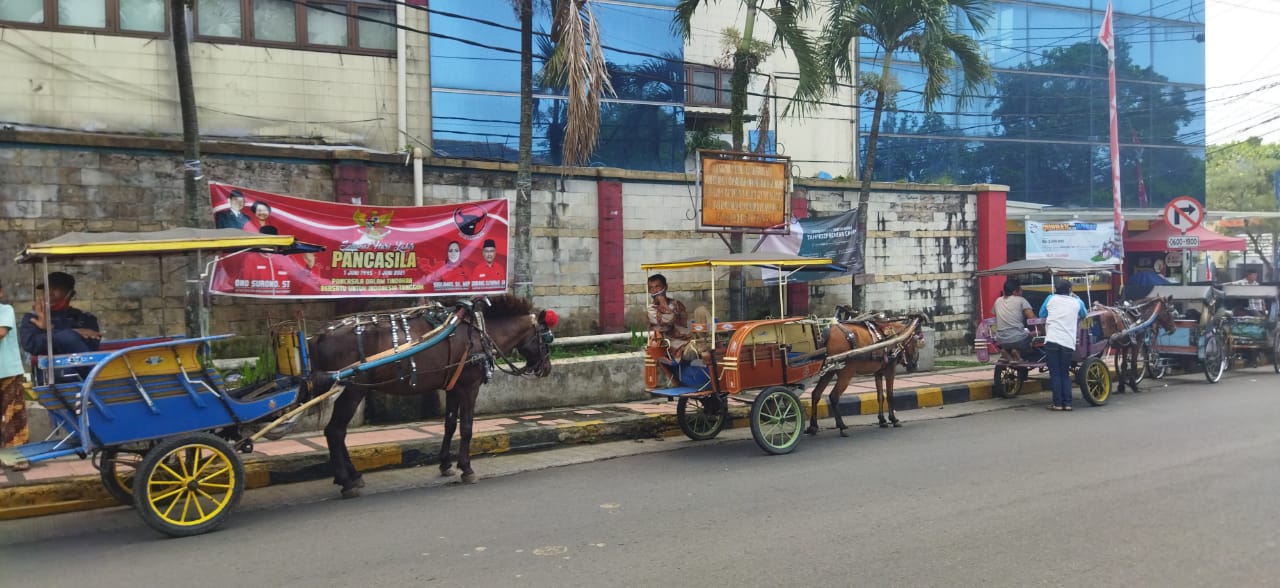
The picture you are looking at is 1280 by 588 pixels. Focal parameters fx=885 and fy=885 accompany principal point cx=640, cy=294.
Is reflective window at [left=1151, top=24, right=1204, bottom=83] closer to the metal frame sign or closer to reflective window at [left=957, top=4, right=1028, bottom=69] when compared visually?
reflective window at [left=957, top=4, right=1028, bottom=69]

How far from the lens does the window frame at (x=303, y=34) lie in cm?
1157

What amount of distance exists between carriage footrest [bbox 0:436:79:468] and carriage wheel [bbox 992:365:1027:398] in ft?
36.7

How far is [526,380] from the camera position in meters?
10.8

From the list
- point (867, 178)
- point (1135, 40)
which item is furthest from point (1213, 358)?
point (1135, 40)

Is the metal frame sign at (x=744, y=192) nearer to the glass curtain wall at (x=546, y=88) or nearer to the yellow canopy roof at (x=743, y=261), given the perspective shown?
the glass curtain wall at (x=546, y=88)

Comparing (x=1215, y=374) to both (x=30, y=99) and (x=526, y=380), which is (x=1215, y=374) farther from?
(x=30, y=99)

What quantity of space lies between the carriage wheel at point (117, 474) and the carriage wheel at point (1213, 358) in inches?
570

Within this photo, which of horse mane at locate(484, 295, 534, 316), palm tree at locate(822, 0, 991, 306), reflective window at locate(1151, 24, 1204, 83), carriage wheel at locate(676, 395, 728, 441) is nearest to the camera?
horse mane at locate(484, 295, 534, 316)

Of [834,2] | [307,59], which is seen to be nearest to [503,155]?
[307,59]

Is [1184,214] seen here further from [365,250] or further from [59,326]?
[59,326]

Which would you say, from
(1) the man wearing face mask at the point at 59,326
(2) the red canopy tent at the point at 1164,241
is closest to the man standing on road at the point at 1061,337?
(1) the man wearing face mask at the point at 59,326

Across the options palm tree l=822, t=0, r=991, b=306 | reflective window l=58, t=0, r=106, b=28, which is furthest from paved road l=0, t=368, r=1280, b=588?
reflective window l=58, t=0, r=106, b=28

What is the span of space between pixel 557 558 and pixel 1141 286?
1689cm

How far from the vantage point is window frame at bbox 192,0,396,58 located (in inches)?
456
